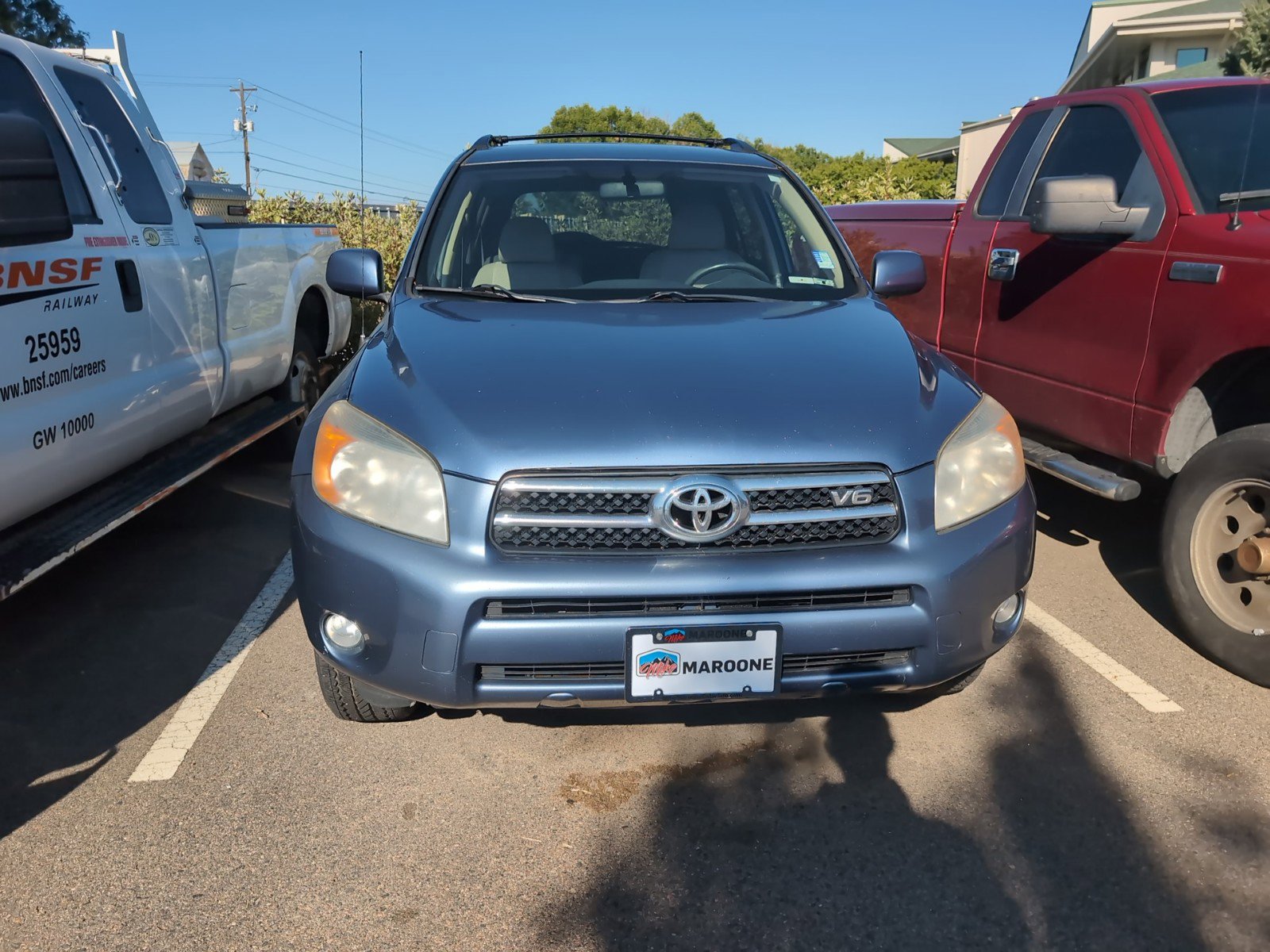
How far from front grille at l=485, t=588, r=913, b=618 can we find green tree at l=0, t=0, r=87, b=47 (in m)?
27.1

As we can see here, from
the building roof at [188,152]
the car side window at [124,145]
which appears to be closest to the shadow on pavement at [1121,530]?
the car side window at [124,145]

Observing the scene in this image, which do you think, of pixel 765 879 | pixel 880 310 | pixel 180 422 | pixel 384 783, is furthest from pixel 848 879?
pixel 180 422

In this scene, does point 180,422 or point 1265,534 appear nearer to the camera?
point 1265,534

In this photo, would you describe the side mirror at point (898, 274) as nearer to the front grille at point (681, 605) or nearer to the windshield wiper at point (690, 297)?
the windshield wiper at point (690, 297)

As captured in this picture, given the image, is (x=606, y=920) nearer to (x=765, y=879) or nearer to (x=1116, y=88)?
(x=765, y=879)

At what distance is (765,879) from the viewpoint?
8.25ft

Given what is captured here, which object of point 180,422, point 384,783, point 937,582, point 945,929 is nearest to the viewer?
point 945,929

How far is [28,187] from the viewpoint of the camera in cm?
316

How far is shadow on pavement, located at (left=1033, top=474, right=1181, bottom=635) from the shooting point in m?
4.34

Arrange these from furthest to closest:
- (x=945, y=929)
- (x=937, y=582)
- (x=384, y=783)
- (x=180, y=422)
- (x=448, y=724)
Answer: (x=180, y=422) → (x=448, y=724) → (x=384, y=783) → (x=937, y=582) → (x=945, y=929)

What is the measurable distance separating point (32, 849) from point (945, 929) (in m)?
2.23

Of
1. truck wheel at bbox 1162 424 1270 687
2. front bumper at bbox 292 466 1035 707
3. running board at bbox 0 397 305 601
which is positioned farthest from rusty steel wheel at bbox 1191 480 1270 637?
running board at bbox 0 397 305 601

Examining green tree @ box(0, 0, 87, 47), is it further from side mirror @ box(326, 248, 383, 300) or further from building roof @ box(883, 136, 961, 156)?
building roof @ box(883, 136, 961, 156)

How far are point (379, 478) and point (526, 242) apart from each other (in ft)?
→ 5.34
